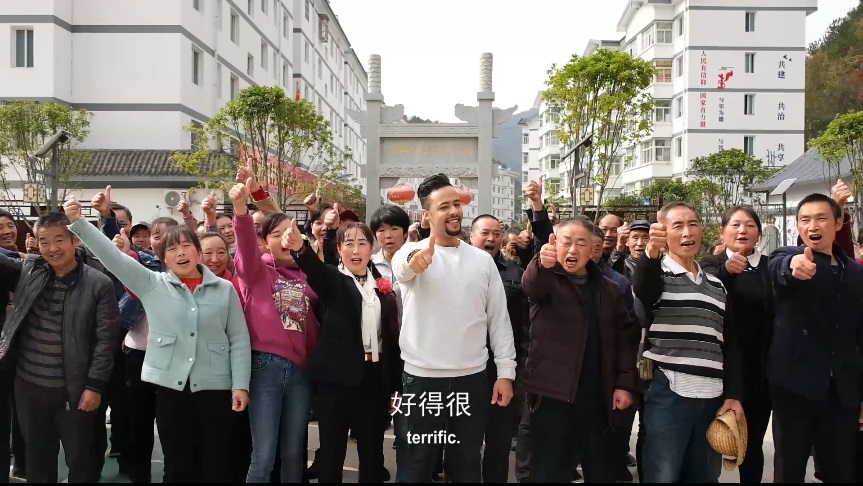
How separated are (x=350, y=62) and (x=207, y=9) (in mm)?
27529

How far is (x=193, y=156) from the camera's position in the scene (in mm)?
18547

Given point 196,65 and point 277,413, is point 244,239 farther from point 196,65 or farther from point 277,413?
point 196,65

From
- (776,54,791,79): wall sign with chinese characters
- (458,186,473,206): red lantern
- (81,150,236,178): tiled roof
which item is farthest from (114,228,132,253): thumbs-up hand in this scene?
(776,54,791,79): wall sign with chinese characters

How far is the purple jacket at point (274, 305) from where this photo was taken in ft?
12.7

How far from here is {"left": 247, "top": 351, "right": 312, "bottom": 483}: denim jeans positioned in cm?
376

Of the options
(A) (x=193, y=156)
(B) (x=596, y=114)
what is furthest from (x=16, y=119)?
(B) (x=596, y=114)

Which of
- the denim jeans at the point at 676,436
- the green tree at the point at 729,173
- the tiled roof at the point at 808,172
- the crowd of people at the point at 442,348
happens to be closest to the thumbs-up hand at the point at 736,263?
the crowd of people at the point at 442,348

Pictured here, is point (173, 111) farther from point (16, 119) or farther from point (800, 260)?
point (800, 260)

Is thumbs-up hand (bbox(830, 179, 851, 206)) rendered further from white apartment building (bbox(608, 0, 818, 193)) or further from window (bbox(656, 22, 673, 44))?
window (bbox(656, 22, 673, 44))

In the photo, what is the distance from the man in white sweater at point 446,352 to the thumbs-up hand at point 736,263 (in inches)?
58.3

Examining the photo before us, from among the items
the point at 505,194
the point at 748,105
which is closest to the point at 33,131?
the point at 748,105

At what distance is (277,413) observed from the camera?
12.6ft

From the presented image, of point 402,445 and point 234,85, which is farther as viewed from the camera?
point 234,85

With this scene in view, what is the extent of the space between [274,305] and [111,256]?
90 cm
